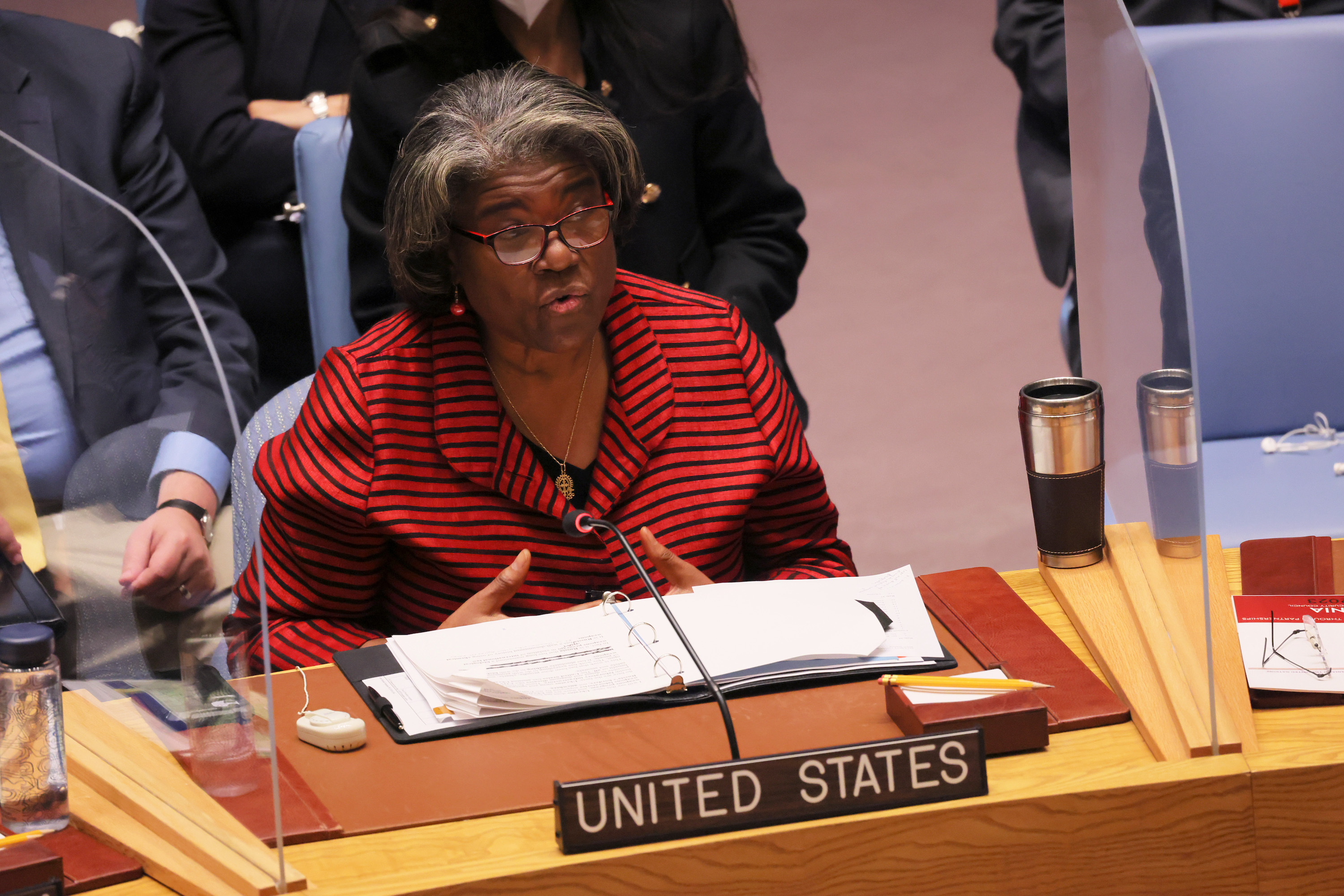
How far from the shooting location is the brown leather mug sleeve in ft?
5.25

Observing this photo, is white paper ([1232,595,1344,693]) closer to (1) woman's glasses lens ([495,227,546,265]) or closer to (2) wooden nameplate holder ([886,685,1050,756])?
(2) wooden nameplate holder ([886,685,1050,756])

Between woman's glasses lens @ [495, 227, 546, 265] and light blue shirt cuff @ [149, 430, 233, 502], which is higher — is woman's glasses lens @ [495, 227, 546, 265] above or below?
above

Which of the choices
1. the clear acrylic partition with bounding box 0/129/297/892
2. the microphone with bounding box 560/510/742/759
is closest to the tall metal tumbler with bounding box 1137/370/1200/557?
the microphone with bounding box 560/510/742/759

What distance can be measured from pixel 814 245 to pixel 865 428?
0.85 meters

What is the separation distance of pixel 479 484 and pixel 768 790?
0.70 meters

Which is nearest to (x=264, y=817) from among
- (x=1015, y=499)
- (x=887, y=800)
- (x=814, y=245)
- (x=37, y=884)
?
(x=37, y=884)

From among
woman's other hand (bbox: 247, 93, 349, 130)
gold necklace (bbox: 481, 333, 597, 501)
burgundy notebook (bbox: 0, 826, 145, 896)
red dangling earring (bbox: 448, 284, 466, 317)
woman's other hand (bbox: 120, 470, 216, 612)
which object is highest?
woman's other hand (bbox: 247, 93, 349, 130)

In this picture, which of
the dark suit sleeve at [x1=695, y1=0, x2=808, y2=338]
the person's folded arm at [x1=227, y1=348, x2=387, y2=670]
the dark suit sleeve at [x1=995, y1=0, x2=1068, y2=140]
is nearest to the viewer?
the person's folded arm at [x1=227, y1=348, x2=387, y2=670]

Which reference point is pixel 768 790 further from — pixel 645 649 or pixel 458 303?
pixel 458 303

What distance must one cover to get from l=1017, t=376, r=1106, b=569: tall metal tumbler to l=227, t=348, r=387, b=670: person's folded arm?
0.71 metres

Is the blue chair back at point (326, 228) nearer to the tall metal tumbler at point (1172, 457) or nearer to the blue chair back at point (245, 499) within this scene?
the blue chair back at point (245, 499)

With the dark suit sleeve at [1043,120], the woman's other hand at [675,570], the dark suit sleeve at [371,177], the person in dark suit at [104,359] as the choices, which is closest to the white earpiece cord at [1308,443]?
the dark suit sleeve at [1043,120]

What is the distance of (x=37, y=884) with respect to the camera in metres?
1.08

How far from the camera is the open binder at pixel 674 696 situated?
133 centimetres
